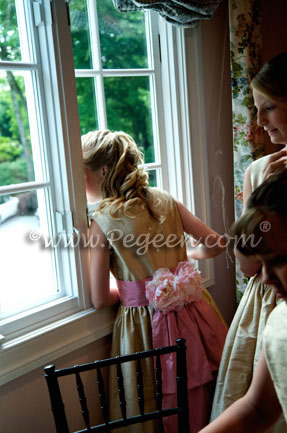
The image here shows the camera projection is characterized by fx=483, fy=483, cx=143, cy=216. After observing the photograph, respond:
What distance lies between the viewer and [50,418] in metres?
1.80

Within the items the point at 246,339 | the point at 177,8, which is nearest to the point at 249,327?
the point at 246,339

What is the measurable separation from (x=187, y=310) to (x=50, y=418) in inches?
25.9

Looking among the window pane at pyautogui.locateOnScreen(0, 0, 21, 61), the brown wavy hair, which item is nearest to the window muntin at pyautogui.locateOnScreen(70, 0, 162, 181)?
the window pane at pyautogui.locateOnScreen(0, 0, 21, 61)

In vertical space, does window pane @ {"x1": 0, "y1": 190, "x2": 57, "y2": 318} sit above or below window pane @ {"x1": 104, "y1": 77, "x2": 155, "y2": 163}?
below

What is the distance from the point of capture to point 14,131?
1.71 meters

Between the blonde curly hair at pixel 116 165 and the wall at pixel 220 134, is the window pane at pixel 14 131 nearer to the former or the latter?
the blonde curly hair at pixel 116 165

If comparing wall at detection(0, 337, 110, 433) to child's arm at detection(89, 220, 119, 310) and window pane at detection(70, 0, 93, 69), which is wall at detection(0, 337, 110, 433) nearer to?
child's arm at detection(89, 220, 119, 310)

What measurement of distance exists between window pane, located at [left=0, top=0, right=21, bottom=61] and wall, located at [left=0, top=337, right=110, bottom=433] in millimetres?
1113

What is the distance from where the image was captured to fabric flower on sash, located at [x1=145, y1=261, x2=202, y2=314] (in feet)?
5.99

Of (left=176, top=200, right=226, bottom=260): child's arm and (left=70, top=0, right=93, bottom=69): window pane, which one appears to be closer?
(left=70, top=0, right=93, bottom=69): window pane

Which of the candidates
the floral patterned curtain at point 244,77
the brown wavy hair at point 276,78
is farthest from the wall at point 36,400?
the brown wavy hair at point 276,78

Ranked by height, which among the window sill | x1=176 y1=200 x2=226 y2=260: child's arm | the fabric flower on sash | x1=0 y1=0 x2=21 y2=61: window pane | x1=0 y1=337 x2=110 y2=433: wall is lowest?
x1=0 y1=337 x2=110 y2=433: wall

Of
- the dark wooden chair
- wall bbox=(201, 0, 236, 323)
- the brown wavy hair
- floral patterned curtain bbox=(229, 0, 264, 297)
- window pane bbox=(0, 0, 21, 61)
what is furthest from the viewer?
wall bbox=(201, 0, 236, 323)

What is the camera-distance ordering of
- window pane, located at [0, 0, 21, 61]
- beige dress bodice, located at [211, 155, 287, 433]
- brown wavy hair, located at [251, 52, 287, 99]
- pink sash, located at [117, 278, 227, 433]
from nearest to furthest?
brown wavy hair, located at [251, 52, 287, 99]
window pane, located at [0, 0, 21, 61]
beige dress bodice, located at [211, 155, 287, 433]
pink sash, located at [117, 278, 227, 433]
